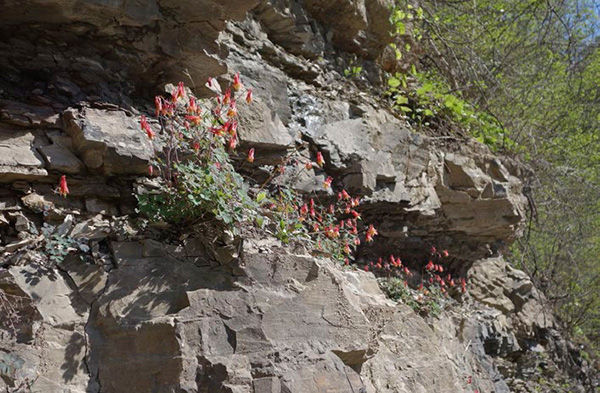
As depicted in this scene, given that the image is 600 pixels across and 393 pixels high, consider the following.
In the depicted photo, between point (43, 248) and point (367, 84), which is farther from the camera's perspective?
point (367, 84)

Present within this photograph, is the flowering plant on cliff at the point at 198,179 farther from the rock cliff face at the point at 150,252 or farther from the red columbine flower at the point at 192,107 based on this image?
the rock cliff face at the point at 150,252

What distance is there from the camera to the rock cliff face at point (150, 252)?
2.87 m

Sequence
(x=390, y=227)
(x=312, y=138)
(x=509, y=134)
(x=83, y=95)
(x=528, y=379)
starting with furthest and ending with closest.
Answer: (x=509, y=134), (x=528, y=379), (x=390, y=227), (x=312, y=138), (x=83, y=95)

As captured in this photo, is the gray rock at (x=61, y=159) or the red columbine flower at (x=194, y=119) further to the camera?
the red columbine flower at (x=194, y=119)

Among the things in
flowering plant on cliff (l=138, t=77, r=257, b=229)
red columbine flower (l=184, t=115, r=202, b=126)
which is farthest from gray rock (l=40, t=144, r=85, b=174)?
red columbine flower (l=184, t=115, r=202, b=126)

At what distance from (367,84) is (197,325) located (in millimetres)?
Answer: 4044

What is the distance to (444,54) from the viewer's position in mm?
7727

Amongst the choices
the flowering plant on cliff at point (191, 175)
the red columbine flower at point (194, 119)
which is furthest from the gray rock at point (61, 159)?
the red columbine flower at point (194, 119)

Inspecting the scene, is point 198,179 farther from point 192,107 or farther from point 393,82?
point 393,82

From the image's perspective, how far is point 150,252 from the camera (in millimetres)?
3189

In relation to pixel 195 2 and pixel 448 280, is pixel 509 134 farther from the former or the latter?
pixel 195 2

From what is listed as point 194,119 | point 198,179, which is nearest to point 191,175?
point 198,179

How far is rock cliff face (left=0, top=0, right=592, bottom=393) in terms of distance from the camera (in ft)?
9.43

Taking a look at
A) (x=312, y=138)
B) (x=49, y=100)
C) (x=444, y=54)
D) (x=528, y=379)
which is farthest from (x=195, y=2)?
(x=528, y=379)
